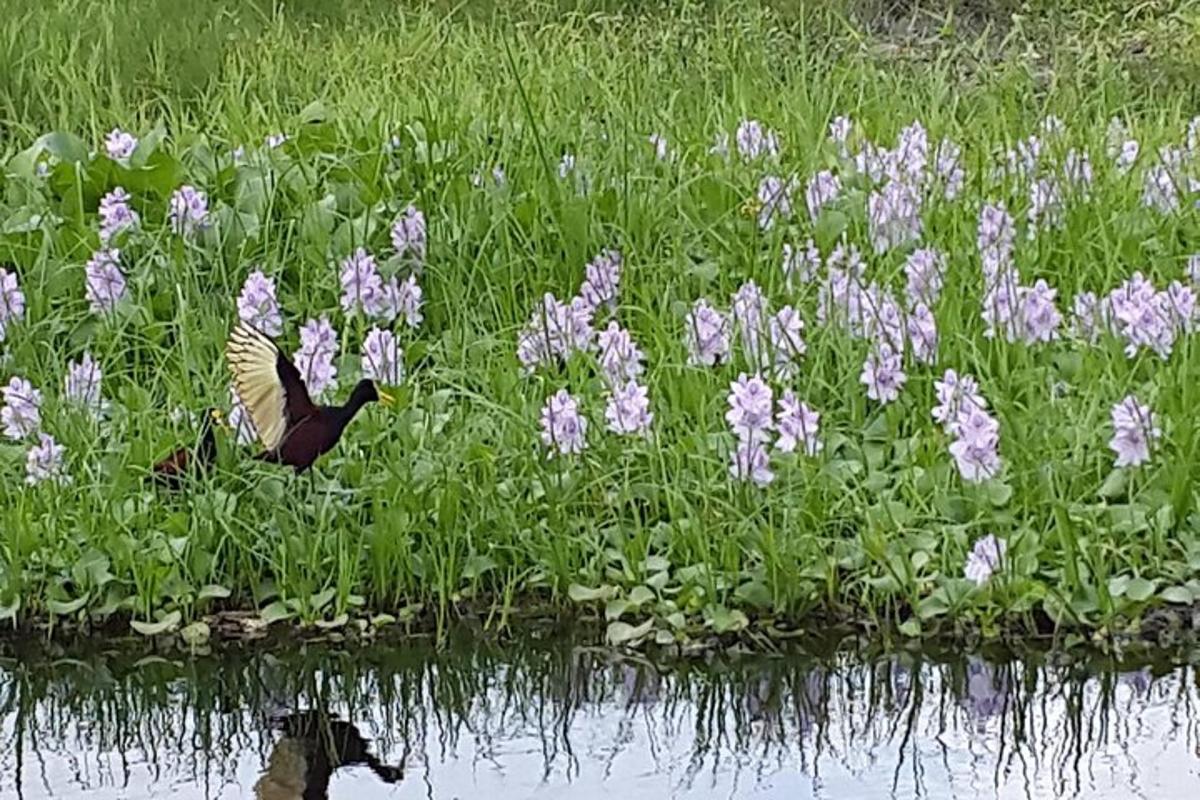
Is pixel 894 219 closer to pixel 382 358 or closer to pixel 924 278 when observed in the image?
pixel 924 278

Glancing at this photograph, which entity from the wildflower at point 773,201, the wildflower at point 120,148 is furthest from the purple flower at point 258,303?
the wildflower at point 773,201

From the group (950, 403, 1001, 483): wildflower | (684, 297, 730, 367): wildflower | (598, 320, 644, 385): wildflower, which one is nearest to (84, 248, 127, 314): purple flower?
(598, 320, 644, 385): wildflower

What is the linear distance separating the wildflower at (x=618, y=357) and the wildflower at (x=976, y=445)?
2.17ft

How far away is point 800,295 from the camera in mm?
4039

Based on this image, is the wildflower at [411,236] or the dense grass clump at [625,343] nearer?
the dense grass clump at [625,343]

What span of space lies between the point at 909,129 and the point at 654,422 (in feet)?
5.07

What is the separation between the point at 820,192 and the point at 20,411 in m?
1.89

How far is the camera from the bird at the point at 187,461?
11.4ft

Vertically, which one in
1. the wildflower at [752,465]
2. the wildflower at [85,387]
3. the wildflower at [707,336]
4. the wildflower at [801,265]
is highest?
the wildflower at [801,265]

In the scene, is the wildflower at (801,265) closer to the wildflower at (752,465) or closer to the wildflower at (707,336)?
the wildflower at (707,336)

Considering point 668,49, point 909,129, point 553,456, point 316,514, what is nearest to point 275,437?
point 316,514

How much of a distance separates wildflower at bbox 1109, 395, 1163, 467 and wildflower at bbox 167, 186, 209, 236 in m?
2.12

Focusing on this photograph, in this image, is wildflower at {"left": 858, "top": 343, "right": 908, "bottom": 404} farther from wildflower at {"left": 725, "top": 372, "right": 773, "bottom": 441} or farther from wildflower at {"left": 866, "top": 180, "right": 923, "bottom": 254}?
wildflower at {"left": 866, "top": 180, "right": 923, "bottom": 254}

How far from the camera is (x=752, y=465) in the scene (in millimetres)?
3348
